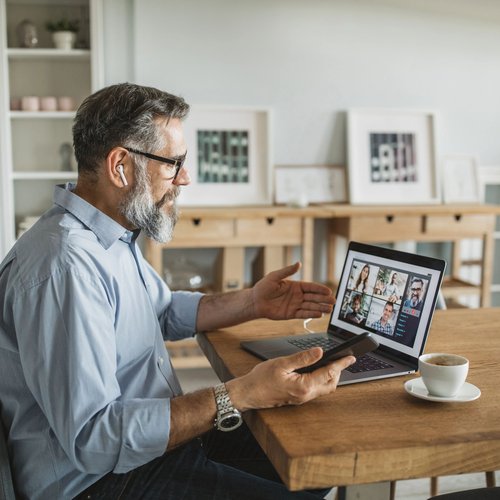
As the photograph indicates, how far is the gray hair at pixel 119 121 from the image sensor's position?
172cm

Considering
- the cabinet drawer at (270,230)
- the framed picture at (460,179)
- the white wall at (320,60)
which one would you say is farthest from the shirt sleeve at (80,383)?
the framed picture at (460,179)

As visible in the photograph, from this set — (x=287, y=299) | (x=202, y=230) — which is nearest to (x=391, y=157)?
(x=202, y=230)

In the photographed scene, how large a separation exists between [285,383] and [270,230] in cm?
255

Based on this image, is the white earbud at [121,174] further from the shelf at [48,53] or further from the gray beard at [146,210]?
the shelf at [48,53]

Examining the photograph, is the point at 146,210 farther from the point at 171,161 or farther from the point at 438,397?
the point at 438,397

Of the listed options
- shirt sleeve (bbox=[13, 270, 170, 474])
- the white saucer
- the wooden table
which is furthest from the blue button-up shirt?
the white saucer

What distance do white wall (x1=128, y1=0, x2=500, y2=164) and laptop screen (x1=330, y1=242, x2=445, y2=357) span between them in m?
2.52

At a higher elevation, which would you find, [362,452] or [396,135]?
[396,135]

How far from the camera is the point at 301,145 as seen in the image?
434 cm

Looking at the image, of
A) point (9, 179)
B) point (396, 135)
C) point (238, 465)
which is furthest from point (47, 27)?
point (238, 465)

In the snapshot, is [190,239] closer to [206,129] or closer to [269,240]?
[269,240]

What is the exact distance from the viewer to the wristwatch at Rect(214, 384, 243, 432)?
1.43 metres

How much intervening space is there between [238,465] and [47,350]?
75 centimetres

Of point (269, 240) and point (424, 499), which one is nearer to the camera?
point (424, 499)
